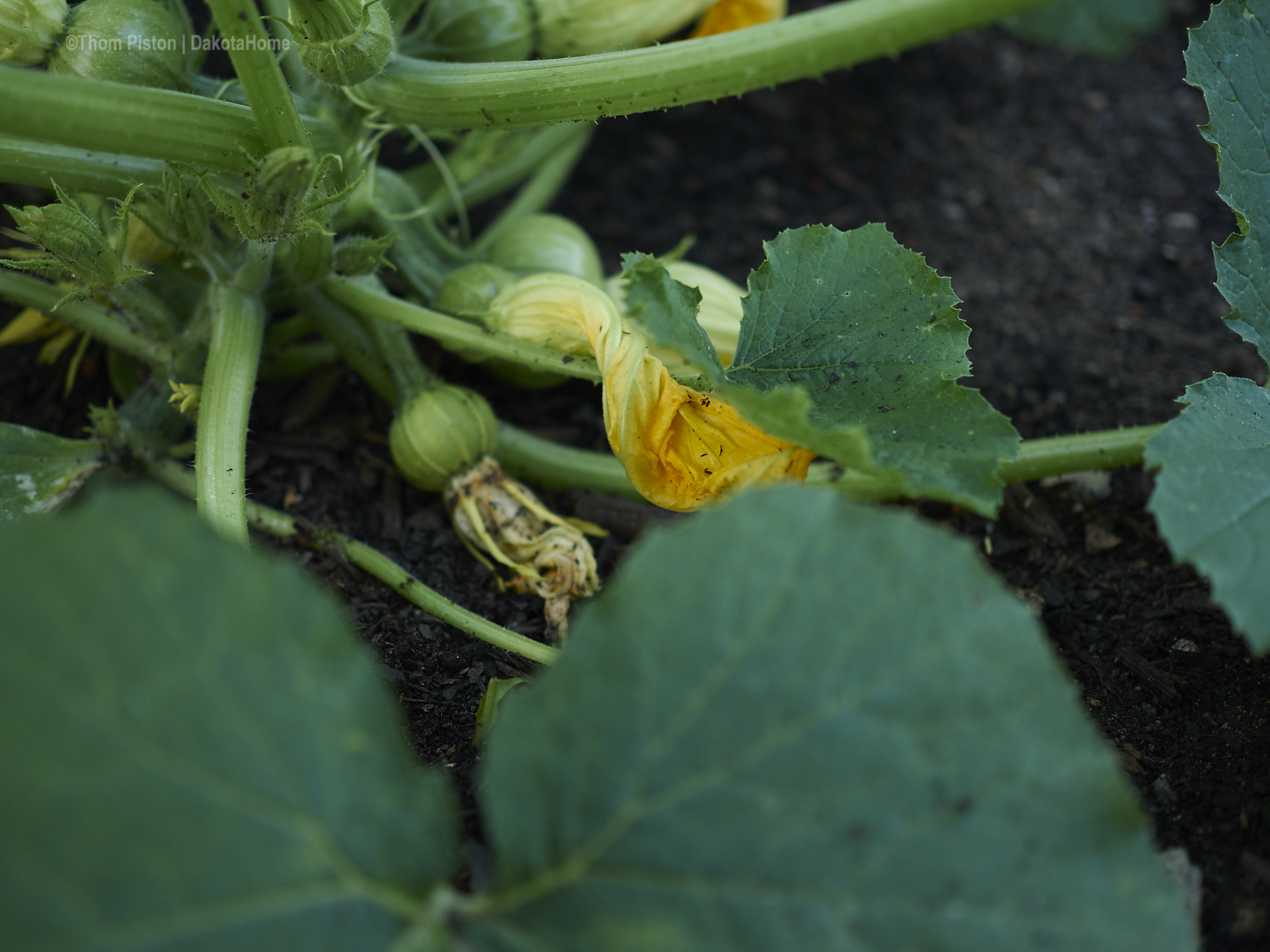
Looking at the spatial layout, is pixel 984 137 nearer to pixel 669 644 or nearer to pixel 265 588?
pixel 669 644

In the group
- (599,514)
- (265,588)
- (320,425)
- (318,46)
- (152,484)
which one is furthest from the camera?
(320,425)

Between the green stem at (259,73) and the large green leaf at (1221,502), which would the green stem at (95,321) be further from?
the large green leaf at (1221,502)

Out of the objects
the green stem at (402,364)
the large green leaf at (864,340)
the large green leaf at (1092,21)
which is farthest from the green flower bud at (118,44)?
the large green leaf at (1092,21)

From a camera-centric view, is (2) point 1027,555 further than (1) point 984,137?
No

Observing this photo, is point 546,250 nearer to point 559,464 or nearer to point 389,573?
point 559,464

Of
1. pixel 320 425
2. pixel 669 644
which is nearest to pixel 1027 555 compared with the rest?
pixel 669 644

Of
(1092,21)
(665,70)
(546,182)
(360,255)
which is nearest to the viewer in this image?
(665,70)

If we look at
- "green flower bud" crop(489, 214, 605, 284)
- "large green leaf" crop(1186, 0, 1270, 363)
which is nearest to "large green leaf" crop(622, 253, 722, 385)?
"green flower bud" crop(489, 214, 605, 284)

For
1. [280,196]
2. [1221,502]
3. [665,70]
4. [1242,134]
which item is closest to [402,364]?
[280,196]
